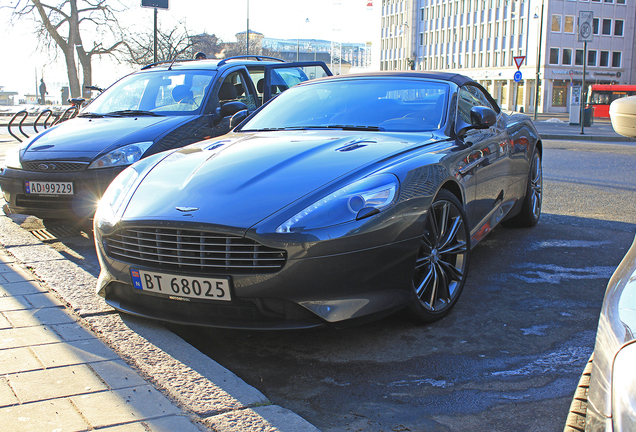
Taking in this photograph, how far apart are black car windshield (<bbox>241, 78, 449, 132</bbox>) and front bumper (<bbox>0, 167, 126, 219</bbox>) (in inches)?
56.9

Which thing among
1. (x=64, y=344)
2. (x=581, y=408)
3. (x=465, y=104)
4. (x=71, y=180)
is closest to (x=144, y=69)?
(x=71, y=180)

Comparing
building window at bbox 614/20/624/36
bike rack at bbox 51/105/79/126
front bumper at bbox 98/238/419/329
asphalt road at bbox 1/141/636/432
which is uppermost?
building window at bbox 614/20/624/36

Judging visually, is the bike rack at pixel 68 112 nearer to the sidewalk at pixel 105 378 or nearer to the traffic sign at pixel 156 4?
the traffic sign at pixel 156 4

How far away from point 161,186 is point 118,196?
11.5 inches

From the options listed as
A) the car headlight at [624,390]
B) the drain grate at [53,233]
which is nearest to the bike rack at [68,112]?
the drain grate at [53,233]

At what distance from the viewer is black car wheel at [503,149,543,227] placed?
235 inches

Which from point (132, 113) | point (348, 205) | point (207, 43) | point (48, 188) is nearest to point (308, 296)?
point (348, 205)

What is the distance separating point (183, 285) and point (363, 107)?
2.04 m

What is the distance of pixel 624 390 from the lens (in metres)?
1.25

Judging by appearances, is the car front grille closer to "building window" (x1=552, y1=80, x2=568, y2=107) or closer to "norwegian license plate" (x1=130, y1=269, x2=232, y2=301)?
"norwegian license plate" (x1=130, y1=269, x2=232, y2=301)

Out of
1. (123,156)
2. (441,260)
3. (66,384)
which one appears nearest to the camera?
(66,384)

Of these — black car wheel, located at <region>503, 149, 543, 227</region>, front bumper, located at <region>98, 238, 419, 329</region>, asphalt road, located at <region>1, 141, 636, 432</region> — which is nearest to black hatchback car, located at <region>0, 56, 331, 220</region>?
asphalt road, located at <region>1, 141, 636, 432</region>

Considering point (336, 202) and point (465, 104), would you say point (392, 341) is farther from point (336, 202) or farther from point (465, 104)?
point (465, 104)

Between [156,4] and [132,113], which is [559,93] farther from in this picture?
[132,113]
